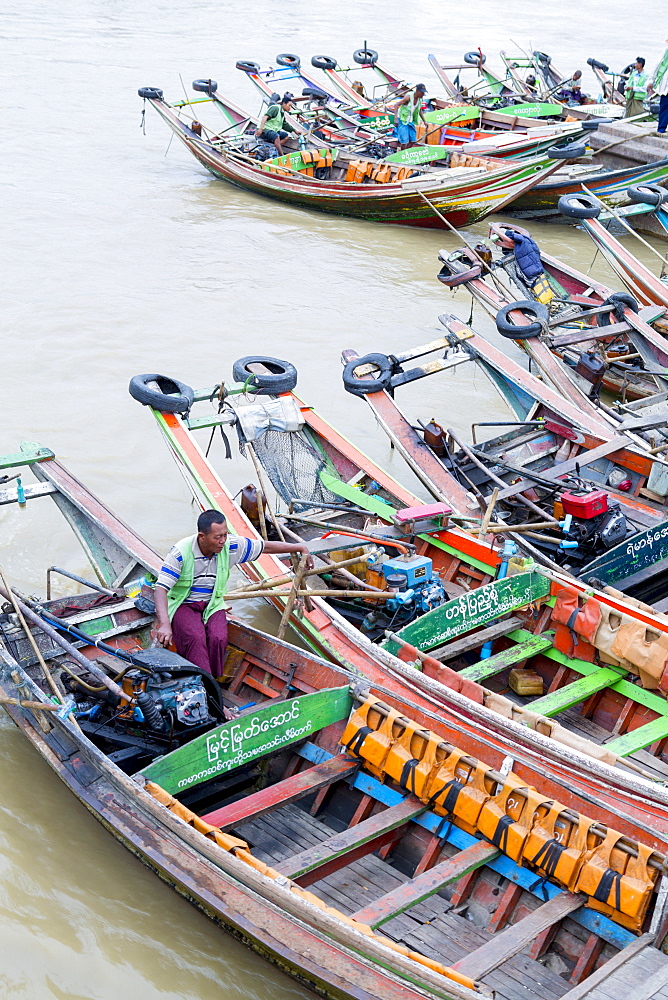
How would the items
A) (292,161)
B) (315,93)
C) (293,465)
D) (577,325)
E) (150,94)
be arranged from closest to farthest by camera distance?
(293,465) → (577,325) → (292,161) → (150,94) → (315,93)

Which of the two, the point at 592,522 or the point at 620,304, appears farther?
the point at 620,304

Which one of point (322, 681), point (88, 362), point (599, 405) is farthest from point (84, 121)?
point (322, 681)

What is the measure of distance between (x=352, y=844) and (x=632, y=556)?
2351mm

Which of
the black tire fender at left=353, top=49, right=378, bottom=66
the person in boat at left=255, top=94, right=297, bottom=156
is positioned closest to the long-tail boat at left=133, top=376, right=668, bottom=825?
the person in boat at left=255, top=94, right=297, bottom=156

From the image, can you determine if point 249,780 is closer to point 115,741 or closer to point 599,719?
point 115,741

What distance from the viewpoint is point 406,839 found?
4.46 metres

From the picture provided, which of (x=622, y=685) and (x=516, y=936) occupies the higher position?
(x=622, y=685)

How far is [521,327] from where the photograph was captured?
7.57 m

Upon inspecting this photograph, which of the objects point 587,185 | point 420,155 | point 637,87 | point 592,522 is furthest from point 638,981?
point 637,87

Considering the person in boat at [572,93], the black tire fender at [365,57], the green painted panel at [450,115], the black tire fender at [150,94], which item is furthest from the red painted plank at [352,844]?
the person in boat at [572,93]

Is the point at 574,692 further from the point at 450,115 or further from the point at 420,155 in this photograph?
the point at 450,115

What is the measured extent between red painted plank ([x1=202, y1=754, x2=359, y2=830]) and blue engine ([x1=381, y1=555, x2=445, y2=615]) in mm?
1017

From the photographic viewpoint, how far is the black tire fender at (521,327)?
7578mm

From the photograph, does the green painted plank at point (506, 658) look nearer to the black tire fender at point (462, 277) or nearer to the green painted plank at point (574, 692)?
the green painted plank at point (574, 692)
